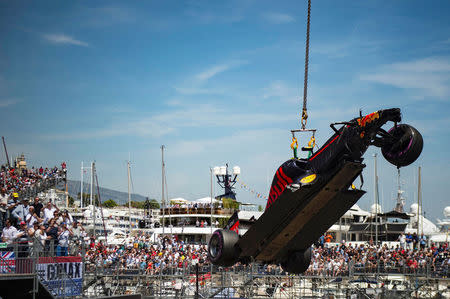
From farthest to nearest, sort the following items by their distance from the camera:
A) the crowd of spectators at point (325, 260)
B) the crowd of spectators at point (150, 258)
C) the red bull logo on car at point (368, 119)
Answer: the crowd of spectators at point (150, 258), the crowd of spectators at point (325, 260), the red bull logo on car at point (368, 119)

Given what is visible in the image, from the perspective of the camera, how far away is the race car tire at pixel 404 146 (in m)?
12.2

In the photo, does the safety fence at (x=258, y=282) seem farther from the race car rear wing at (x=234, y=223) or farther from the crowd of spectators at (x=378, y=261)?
the race car rear wing at (x=234, y=223)

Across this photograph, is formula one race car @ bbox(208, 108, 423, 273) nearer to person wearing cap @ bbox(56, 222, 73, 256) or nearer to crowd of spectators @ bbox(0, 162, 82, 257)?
person wearing cap @ bbox(56, 222, 73, 256)

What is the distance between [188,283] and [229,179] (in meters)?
29.9

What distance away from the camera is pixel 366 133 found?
1228 centimetres

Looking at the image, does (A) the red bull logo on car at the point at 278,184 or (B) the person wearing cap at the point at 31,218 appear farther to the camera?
A: (B) the person wearing cap at the point at 31,218

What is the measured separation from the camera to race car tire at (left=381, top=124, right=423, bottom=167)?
12227 millimetres

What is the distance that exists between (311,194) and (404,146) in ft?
8.92

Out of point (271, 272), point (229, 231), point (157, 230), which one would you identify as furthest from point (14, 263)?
point (157, 230)

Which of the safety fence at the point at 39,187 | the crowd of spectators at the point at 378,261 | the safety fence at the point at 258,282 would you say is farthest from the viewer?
the safety fence at the point at 39,187

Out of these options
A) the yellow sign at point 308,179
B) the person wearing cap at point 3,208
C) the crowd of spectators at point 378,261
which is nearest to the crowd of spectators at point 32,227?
the person wearing cap at point 3,208

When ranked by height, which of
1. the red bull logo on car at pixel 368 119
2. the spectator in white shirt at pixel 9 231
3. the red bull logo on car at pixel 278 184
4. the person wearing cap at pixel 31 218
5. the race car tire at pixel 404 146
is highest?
the red bull logo on car at pixel 368 119

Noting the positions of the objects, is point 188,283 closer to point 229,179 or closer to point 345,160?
point 345,160

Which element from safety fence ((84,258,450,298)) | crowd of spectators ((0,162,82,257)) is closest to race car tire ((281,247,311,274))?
safety fence ((84,258,450,298))
